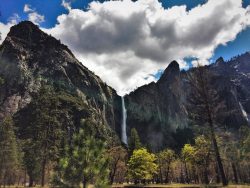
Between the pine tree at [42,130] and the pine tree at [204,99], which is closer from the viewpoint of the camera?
the pine tree at [204,99]

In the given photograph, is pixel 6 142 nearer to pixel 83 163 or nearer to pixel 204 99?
pixel 204 99

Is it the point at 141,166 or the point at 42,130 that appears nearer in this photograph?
the point at 42,130

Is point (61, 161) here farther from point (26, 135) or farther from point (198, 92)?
point (26, 135)

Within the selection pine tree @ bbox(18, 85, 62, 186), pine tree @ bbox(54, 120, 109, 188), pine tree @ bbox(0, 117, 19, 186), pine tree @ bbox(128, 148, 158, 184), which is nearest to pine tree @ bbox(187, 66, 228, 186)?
pine tree @ bbox(54, 120, 109, 188)

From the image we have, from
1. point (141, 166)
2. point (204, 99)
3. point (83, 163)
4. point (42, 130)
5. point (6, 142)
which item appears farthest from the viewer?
point (141, 166)

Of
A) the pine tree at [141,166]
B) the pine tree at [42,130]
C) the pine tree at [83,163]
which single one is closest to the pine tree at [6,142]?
the pine tree at [42,130]

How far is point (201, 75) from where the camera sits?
130ft

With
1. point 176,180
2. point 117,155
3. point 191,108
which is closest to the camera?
point 191,108

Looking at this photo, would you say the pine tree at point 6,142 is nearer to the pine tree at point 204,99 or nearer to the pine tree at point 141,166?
the pine tree at point 141,166

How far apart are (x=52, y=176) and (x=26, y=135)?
185 meters

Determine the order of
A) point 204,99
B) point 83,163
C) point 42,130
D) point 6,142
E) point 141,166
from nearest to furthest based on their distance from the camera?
1. point 83,163
2. point 204,99
3. point 42,130
4. point 6,142
5. point 141,166

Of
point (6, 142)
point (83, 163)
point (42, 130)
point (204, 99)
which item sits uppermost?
point (6, 142)


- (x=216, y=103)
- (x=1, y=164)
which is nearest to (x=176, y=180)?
(x=1, y=164)

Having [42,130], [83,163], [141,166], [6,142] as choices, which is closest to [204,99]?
[83,163]
